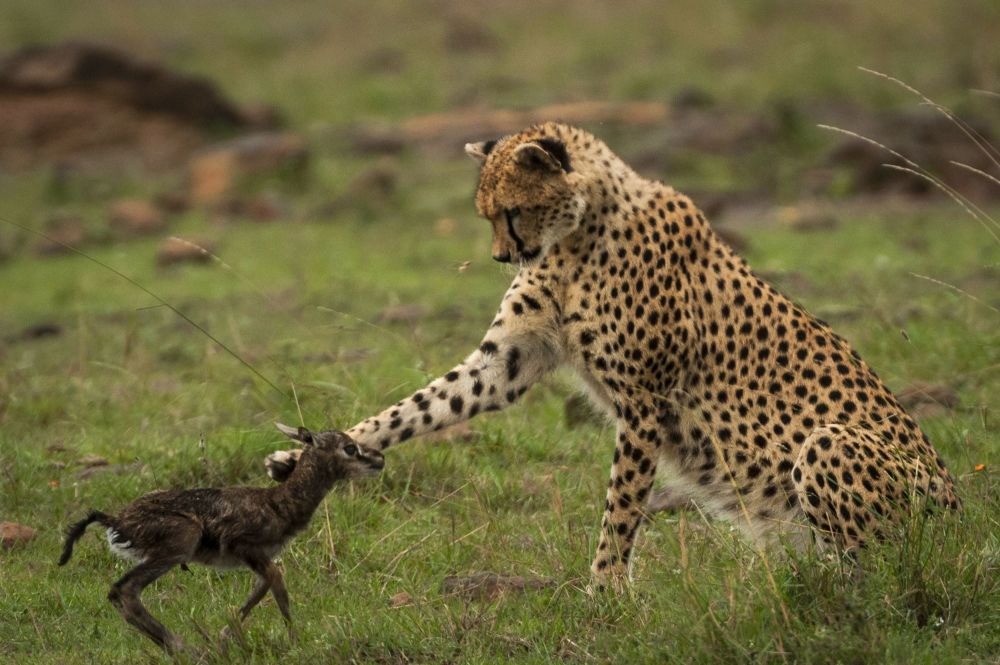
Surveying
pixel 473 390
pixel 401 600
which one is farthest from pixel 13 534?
pixel 473 390

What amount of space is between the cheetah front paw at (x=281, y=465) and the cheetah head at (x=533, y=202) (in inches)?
37.6

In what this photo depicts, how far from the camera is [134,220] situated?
46.0 feet

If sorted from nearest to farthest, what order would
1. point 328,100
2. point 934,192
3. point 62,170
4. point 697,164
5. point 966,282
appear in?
point 966,282 → point 934,192 → point 697,164 → point 62,170 → point 328,100

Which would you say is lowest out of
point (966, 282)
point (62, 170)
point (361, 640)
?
point (62, 170)

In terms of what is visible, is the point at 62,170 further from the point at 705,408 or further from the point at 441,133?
the point at 705,408

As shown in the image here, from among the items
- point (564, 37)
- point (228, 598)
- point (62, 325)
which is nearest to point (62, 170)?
point (62, 325)

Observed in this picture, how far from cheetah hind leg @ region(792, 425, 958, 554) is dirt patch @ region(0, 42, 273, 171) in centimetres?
1407

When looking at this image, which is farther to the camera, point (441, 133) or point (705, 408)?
point (441, 133)

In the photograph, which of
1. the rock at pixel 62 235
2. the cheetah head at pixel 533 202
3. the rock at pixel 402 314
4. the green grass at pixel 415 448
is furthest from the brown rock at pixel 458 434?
the rock at pixel 62 235

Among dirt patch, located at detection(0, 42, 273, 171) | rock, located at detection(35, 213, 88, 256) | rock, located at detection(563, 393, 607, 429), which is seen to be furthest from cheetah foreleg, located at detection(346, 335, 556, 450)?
dirt patch, located at detection(0, 42, 273, 171)

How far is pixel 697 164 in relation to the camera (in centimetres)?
1534

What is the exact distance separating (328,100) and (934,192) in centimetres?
847

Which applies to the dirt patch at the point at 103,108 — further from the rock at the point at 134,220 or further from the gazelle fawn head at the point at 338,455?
the gazelle fawn head at the point at 338,455

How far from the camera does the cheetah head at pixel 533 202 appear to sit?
5215 millimetres
